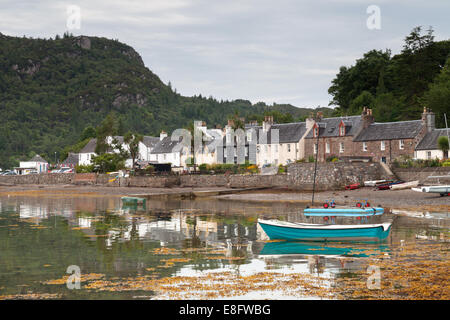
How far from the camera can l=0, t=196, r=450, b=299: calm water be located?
1989cm

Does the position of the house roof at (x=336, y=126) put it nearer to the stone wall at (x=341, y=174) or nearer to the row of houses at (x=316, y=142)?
the row of houses at (x=316, y=142)

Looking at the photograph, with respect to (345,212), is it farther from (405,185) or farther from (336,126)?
(336,126)

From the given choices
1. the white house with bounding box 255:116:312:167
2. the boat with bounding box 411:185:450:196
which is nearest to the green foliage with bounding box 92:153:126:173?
the white house with bounding box 255:116:312:167

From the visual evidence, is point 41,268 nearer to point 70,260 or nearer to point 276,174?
point 70,260

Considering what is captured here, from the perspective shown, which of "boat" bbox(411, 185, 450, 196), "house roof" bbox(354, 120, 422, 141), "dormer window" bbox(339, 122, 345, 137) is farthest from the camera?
"dormer window" bbox(339, 122, 345, 137)

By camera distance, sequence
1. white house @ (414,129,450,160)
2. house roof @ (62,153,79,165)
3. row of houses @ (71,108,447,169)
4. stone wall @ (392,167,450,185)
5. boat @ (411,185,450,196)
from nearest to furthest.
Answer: boat @ (411,185,450,196), stone wall @ (392,167,450,185), white house @ (414,129,450,160), row of houses @ (71,108,447,169), house roof @ (62,153,79,165)

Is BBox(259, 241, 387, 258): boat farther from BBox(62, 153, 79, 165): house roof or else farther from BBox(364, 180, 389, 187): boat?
BBox(62, 153, 79, 165): house roof

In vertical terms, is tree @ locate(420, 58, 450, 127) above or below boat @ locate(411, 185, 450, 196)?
above

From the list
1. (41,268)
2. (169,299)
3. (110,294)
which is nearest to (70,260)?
(41,268)

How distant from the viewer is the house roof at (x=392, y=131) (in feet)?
226

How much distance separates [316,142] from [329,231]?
5448 cm

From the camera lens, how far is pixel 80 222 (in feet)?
128

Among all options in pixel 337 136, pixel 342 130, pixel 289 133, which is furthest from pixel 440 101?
pixel 289 133

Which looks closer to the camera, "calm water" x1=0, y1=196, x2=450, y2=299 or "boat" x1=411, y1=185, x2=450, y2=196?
"calm water" x1=0, y1=196, x2=450, y2=299
